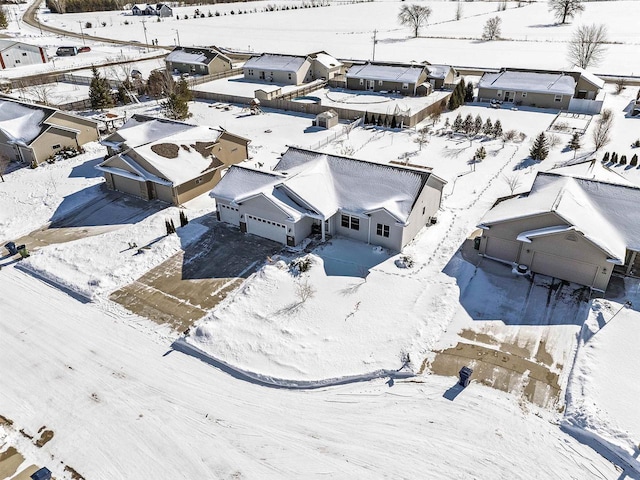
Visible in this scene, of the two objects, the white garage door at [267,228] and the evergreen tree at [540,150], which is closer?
the white garage door at [267,228]

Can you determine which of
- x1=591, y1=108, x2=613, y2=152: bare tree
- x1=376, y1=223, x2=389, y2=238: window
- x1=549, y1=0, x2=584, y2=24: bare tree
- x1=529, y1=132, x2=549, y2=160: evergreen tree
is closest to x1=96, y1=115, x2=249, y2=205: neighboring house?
x1=376, y1=223, x2=389, y2=238: window

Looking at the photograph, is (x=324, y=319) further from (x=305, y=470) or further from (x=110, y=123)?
(x=110, y=123)

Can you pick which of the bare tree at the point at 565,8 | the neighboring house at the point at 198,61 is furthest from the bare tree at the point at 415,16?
the neighboring house at the point at 198,61

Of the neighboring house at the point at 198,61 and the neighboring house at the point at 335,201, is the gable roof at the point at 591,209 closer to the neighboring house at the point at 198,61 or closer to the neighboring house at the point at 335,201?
the neighboring house at the point at 335,201

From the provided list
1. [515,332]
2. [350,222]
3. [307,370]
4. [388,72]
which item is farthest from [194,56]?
[515,332]

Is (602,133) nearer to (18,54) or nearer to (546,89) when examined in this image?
(546,89)

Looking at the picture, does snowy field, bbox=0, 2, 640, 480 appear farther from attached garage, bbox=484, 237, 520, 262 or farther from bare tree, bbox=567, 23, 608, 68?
bare tree, bbox=567, 23, 608, 68
